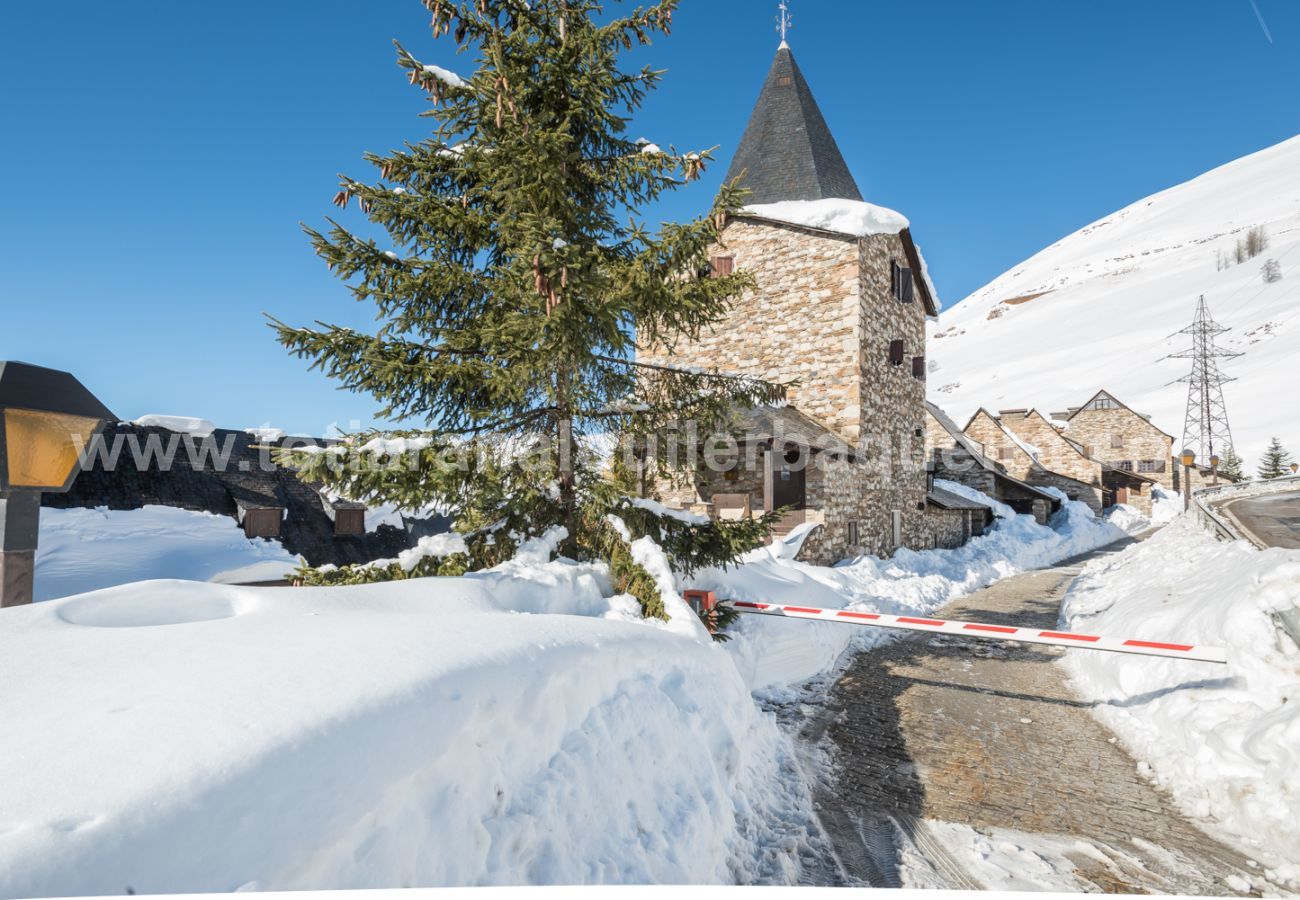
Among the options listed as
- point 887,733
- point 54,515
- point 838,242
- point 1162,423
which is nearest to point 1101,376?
point 1162,423

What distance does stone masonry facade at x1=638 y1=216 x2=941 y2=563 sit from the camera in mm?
14727

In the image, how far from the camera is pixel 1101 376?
82.4m

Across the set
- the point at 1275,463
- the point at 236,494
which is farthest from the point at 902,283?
the point at 1275,463

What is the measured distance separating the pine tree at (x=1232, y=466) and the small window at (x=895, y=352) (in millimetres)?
52419

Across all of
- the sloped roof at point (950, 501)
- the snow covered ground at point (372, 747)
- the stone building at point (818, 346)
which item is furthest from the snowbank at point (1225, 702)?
the sloped roof at point (950, 501)

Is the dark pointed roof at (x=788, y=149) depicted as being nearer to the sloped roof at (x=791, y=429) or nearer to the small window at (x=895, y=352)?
the small window at (x=895, y=352)

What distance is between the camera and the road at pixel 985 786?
3736mm

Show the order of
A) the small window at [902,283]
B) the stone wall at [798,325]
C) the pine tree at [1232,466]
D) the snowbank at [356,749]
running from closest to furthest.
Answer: the snowbank at [356,749], the stone wall at [798,325], the small window at [902,283], the pine tree at [1232,466]

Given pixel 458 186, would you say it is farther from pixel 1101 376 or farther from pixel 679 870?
pixel 1101 376

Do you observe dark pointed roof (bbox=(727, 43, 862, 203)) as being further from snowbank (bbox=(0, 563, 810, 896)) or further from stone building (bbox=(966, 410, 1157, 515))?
stone building (bbox=(966, 410, 1157, 515))

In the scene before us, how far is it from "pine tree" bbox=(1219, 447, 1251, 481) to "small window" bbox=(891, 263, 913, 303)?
51.3 m

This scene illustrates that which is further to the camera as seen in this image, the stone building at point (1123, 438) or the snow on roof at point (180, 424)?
the stone building at point (1123, 438)

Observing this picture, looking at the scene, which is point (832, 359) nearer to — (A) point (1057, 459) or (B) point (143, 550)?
(B) point (143, 550)

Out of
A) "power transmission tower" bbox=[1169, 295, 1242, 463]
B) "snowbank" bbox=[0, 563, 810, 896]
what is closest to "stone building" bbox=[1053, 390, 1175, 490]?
"power transmission tower" bbox=[1169, 295, 1242, 463]
